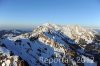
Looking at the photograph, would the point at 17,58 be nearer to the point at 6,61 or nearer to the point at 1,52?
the point at 6,61

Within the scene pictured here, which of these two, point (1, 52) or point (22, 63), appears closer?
point (22, 63)

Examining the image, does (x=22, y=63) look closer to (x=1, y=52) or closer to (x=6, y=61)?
(x=6, y=61)

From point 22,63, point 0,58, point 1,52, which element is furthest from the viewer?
point 1,52

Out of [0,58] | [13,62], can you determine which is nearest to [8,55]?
[0,58]

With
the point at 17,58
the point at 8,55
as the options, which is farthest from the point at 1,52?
the point at 17,58

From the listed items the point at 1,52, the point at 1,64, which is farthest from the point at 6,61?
the point at 1,52

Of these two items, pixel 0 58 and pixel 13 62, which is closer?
pixel 13 62

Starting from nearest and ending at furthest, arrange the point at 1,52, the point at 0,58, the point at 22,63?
the point at 22,63 < the point at 0,58 < the point at 1,52
